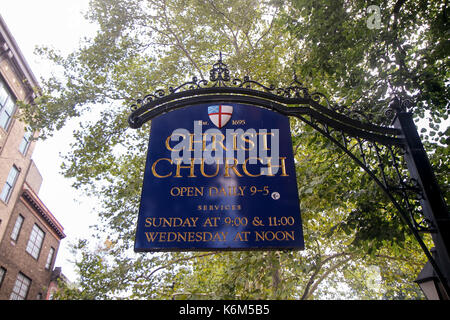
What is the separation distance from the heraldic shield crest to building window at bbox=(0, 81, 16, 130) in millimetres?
A: 18237

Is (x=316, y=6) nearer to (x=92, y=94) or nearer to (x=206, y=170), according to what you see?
(x=206, y=170)

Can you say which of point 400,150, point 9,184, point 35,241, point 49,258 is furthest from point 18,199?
point 400,150

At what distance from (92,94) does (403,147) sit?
10768mm

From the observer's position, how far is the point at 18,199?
775 inches

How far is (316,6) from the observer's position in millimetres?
6863

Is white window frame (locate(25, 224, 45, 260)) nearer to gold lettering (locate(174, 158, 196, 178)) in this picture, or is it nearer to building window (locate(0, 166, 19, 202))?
building window (locate(0, 166, 19, 202))

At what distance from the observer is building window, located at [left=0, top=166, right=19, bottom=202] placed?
18.2 metres

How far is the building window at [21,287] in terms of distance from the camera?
18608 mm

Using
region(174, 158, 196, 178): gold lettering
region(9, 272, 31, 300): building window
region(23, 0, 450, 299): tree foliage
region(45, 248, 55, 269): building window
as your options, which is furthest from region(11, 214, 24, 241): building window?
region(174, 158, 196, 178): gold lettering

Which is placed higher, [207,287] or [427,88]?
[427,88]
